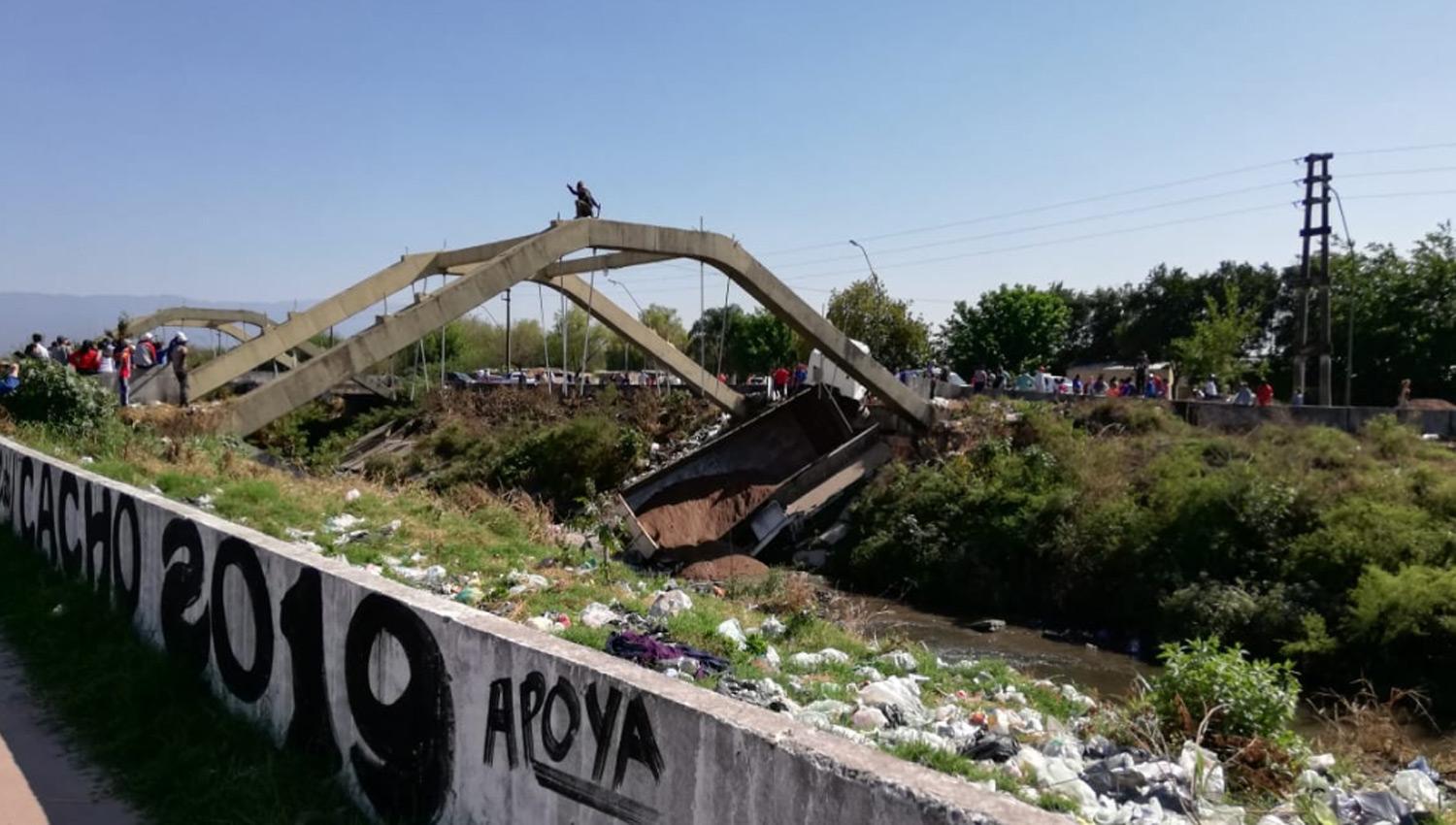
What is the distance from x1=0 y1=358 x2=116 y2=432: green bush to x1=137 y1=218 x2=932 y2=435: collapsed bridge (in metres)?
1.98

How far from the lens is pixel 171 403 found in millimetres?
19891

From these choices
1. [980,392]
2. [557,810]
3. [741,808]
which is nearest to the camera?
[741,808]

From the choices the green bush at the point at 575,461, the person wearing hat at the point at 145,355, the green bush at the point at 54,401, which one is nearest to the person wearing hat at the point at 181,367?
the green bush at the point at 54,401

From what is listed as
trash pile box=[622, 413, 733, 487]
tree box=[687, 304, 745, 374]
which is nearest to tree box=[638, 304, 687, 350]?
tree box=[687, 304, 745, 374]

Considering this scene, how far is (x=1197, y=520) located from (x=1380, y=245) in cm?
3063

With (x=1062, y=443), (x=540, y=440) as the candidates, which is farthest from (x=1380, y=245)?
(x=540, y=440)

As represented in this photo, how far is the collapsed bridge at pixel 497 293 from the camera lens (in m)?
18.0

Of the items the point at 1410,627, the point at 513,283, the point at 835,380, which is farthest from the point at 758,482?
the point at 1410,627

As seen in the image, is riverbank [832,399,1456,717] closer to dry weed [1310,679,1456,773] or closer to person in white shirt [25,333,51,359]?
dry weed [1310,679,1456,773]

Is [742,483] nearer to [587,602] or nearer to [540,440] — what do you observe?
[540,440]

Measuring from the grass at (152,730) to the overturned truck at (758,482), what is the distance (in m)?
14.0

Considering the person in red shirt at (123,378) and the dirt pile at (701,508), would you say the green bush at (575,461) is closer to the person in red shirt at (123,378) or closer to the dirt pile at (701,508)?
the dirt pile at (701,508)

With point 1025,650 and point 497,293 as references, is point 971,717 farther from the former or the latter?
point 497,293

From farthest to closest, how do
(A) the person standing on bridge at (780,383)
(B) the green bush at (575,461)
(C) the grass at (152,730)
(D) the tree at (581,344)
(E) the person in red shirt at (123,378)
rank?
(D) the tree at (581,344)
(A) the person standing on bridge at (780,383)
(B) the green bush at (575,461)
(E) the person in red shirt at (123,378)
(C) the grass at (152,730)
